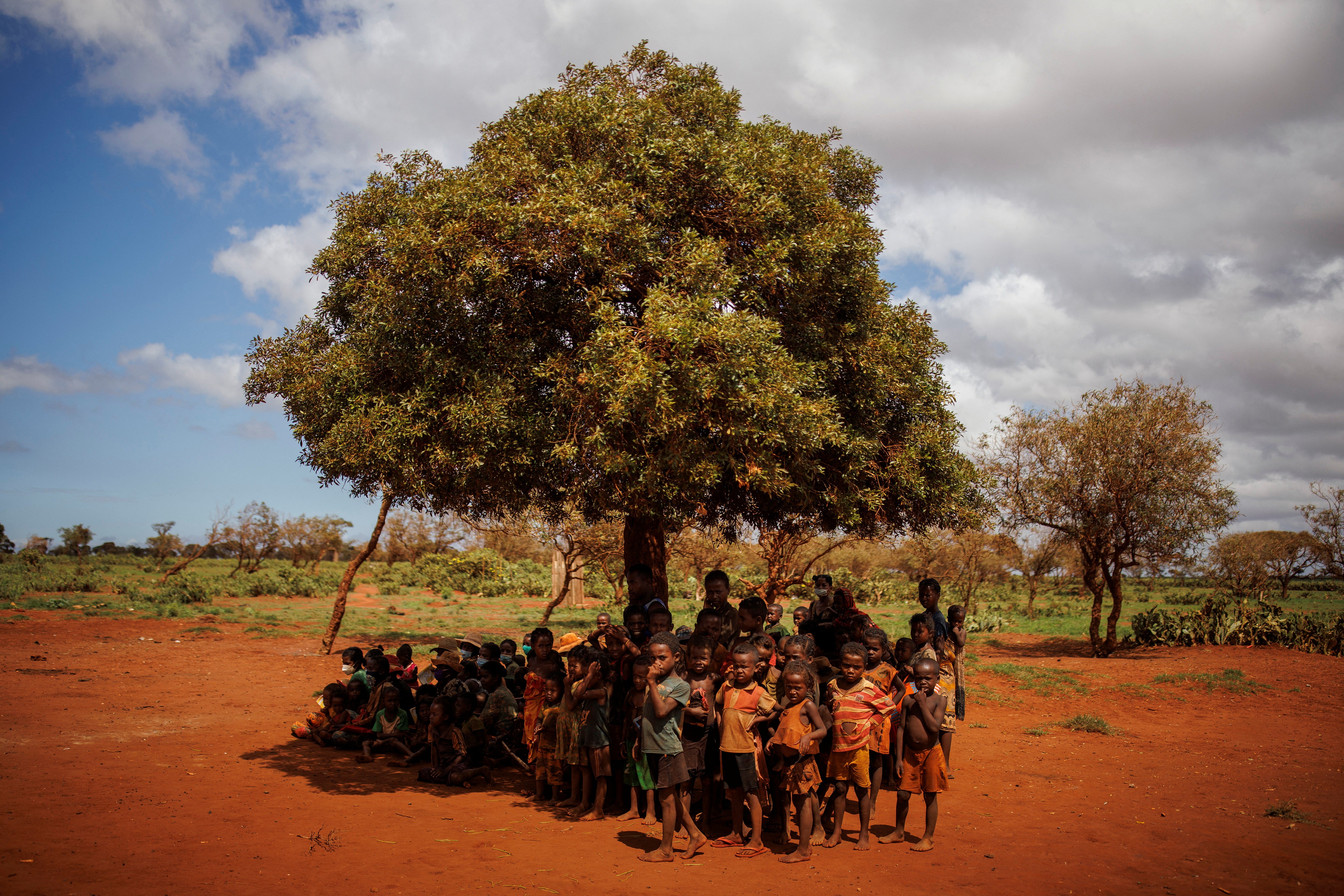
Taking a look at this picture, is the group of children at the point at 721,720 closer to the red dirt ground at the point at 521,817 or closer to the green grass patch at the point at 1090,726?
the red dirt ground at the point at 521,817

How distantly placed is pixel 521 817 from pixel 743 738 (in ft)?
8.42

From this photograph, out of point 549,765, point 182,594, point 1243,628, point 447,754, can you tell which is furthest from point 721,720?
point 182,594

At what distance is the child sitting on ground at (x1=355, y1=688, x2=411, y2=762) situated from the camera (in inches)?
375

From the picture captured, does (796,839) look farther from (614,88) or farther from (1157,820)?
(614,88)

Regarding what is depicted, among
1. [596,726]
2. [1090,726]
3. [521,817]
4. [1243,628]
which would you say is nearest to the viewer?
[596,726]

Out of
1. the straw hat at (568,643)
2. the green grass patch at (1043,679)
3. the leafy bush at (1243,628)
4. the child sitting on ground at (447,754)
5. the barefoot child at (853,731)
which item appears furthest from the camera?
the leafy bush at (1243,628)

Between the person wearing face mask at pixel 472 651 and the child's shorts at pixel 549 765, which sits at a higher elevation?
the person wearing face mask at pixel 472 651

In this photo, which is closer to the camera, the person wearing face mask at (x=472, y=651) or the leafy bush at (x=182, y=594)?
the person wearing face mask at (x=472, y=651)

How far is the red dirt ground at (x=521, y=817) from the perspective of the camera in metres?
5.71

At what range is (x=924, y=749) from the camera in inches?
255

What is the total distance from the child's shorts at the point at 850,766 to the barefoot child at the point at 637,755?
1.54 metres

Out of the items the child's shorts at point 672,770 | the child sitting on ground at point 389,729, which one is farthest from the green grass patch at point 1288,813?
the child sitting on ground at point 389,729

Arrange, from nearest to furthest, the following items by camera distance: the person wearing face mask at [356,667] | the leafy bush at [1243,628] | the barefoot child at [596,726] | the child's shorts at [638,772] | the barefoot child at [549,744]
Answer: the child's shorts at [638,772] → the barefoot child at [596,726] → the barefoot child at [549,744] → the person wearing face mask at [356,667] → the leafy bush at [1243,628]

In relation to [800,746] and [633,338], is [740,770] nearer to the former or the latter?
[800,746]
